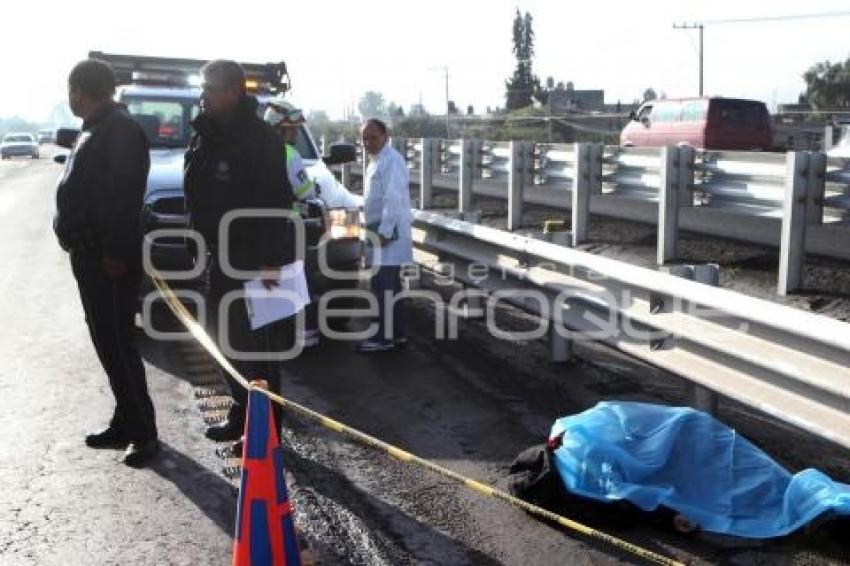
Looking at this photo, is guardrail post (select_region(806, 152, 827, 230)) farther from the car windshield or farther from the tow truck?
the car windshield

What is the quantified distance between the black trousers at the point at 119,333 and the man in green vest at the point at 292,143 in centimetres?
151

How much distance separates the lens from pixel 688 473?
4.25 meters

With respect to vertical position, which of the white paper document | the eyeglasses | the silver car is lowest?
the silver car

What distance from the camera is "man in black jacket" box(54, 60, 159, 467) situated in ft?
16.2

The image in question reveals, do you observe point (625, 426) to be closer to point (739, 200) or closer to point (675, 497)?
point (675, 497)

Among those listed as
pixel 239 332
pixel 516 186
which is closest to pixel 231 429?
pixel 239 332

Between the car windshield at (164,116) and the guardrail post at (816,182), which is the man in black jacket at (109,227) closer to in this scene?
the car windshield at (164,116)

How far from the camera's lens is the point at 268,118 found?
7.16 meters

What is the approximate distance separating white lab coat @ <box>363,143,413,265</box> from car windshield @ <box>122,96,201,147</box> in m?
2.63

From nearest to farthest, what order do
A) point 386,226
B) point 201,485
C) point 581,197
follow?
1. point 201,485
2. point 386,226
3. point 581,197

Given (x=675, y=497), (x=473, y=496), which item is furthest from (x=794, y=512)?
(x=473, y=496)

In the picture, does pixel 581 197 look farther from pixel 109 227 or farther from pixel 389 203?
pixel 109 227

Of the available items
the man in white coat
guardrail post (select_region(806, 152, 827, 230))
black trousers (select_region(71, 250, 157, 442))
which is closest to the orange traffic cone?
black trousers (select_region(71, 250, 157, 442))

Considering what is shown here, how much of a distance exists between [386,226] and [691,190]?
138 inches
